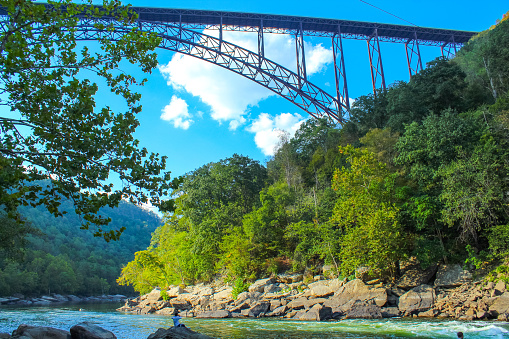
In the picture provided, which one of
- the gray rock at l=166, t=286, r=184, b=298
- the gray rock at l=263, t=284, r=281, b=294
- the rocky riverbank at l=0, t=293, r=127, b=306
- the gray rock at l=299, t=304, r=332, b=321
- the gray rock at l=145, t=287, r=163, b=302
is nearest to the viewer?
the gray rock at l=299, t=304, r=332, b=321

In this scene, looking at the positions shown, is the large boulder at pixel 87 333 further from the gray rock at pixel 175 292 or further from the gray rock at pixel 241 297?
the gray rock at pixel 175 292

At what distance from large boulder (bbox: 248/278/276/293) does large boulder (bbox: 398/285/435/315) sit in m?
10.4

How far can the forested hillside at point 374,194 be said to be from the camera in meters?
19.5

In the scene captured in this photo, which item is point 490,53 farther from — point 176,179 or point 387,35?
point 176,179

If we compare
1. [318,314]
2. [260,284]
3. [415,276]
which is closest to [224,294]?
[260,284]

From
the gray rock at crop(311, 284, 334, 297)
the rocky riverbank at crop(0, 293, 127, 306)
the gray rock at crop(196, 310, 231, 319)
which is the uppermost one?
the gray rock at crop(311, 284, 334, 297)

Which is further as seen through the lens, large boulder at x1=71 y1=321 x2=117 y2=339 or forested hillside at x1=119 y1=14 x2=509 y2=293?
forested hillside at x1=119 y1=14 x2=509 y2=293

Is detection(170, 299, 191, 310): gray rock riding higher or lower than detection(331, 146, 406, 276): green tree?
lower

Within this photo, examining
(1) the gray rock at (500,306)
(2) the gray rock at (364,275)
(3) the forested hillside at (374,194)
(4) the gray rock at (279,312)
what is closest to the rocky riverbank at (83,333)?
(4) the gray rock at (279,312)

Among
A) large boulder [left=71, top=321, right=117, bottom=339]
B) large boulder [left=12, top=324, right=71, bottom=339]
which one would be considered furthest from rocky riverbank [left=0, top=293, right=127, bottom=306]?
large boulder [left=71, top=321, right=117, bottom=339]

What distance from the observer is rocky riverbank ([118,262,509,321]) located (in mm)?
17031

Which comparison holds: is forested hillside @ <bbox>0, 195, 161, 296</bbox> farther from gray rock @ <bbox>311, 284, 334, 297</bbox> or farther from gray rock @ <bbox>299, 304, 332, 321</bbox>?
gray rock @ <bbox>299, 304, 332, 321</bbox>

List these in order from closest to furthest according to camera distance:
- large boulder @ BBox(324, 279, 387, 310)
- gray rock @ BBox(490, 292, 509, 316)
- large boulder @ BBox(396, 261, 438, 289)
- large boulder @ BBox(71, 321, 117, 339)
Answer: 1. large boulder @ BBox(71, 321, 117, 339)
2. gray rock @ BBox(490, 292, 509, 316)
3. large boulder @ BBox(324, 279, 387, 310)
4. large boulder @ BBox(396, 261, 438, 289)

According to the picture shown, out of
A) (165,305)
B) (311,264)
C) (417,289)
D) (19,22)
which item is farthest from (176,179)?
(165,305)
